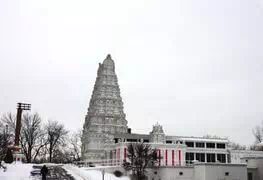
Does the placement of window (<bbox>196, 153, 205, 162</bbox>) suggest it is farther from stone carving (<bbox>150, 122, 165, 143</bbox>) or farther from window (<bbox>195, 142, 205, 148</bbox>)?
stone carving (<bbox>150, 122, 165, 143</bbox>)

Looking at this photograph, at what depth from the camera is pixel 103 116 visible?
3477 inches

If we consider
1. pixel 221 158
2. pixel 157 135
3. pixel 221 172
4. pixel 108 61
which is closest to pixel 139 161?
pixel 221 172

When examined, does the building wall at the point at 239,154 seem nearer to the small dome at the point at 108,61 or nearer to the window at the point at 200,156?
the window at the point at 200,156

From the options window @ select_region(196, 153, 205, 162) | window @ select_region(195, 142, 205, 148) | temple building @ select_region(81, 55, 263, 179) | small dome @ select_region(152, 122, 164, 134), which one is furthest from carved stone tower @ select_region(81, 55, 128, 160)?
window @ select_region(196, 153, 205, 162)

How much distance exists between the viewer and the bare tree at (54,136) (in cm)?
8529

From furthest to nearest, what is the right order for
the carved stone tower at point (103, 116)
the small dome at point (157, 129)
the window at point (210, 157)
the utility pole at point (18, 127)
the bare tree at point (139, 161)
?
the carved stone tower at point (103, 116)
the window at point (210, 157)
the small dome at point (157, 129)
the utility pole at point (18, 127)
the bare tree at point (139, 161)

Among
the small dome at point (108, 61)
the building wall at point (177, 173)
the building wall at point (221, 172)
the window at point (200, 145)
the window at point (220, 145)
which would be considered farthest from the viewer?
the small dome at point (108, 61)

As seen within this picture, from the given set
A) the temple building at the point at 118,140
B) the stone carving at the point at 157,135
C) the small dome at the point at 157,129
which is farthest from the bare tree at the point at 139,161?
the small dome at the point at 157,129

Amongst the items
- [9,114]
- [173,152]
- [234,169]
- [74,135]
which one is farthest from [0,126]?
[234,169]

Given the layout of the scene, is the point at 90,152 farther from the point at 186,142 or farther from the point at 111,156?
the point at 186,142

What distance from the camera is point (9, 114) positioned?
81.7 m

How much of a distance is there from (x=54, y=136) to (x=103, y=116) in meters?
12.7

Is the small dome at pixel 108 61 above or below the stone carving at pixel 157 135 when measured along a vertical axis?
above

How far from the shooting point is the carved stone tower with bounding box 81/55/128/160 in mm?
84625
